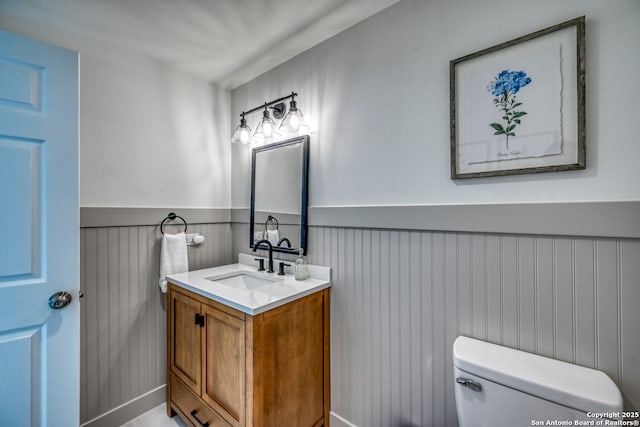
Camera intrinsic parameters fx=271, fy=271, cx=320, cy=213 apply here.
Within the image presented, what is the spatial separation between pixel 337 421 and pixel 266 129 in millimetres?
1851

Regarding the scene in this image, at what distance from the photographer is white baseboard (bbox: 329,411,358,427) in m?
1.52

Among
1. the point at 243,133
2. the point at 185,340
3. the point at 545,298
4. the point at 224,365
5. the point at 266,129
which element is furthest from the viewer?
the point at 243,133

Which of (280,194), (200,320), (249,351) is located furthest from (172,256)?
(249,351)

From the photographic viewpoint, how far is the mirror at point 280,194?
1.74m

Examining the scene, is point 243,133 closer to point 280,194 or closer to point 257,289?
point 280,194

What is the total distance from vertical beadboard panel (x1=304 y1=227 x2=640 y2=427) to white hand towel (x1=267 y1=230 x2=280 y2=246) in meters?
0.33

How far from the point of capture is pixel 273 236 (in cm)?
192

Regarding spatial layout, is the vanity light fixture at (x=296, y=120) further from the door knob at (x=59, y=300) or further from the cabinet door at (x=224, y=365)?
the door knob at (x=59, y=300)

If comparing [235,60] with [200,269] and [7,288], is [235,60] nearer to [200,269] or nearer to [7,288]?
[200,269]

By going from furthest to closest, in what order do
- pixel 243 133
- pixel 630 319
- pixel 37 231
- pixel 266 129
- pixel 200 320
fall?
pixel 243 133 < pixel 266 129 < pixel 200 320 < pixel 37 231 < pixel 630 319

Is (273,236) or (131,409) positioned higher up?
(273,236)

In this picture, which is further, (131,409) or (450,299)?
(131,409)

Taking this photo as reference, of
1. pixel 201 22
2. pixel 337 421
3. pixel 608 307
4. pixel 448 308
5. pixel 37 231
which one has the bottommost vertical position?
pixel 337 421

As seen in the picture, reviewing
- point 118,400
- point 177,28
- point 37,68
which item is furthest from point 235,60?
point 118,400
